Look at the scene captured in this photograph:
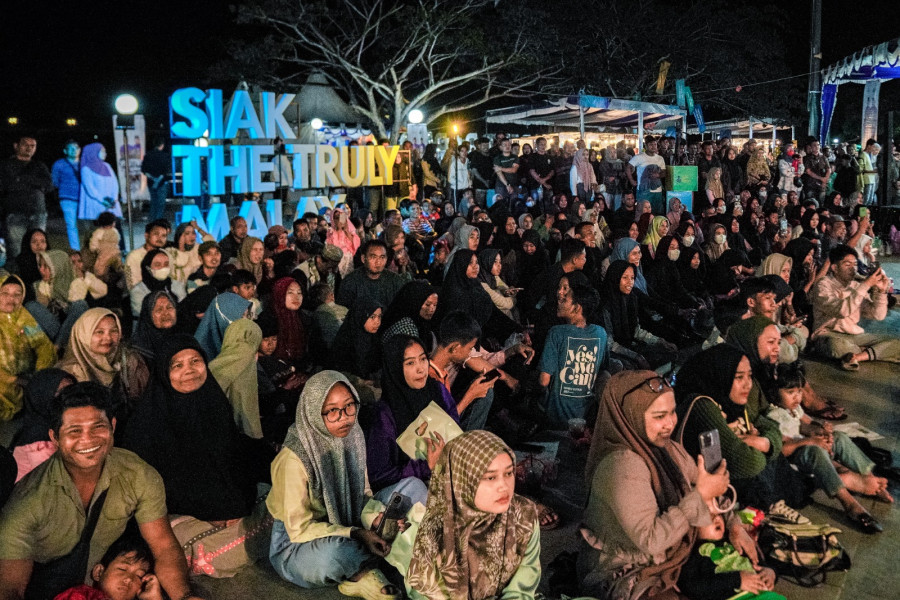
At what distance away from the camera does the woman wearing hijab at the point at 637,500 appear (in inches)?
119

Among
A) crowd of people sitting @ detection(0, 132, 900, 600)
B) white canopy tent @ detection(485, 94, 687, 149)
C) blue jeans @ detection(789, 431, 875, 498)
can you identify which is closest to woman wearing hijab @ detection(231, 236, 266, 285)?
crowd of people sitting @ detection(0, 132, 900, 600)

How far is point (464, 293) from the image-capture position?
6.97m

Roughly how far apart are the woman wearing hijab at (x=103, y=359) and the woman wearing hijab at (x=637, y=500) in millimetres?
2624

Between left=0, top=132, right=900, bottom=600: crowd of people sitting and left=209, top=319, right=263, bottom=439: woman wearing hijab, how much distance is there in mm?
12

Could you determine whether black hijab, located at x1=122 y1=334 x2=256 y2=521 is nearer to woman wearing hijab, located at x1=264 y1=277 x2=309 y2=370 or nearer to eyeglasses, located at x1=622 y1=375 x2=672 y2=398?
eyeglasses, located at x1=622 y1=375 x2=672 y2=398

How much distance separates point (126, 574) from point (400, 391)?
4.86 feet

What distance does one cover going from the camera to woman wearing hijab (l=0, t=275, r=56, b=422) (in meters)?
5.34

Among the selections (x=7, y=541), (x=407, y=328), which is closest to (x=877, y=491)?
(x=407, y=328)

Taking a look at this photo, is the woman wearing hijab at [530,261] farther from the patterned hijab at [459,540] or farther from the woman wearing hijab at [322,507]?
the patterned hijab at [459,540]

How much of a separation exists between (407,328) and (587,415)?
48.9 inches

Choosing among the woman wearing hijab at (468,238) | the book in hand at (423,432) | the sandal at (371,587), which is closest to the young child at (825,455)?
the book in hand at (423,432)

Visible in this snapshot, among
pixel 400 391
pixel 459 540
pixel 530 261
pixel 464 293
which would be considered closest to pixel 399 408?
pixel 400 391

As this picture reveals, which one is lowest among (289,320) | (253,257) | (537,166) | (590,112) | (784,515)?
(784,515)

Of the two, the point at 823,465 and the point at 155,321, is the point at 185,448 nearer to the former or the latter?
the point at 155,321
